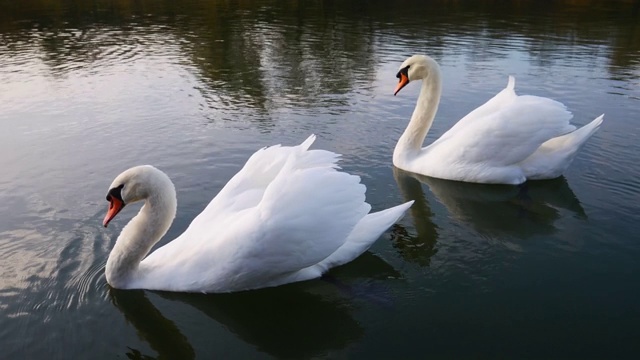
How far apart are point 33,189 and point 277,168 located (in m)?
3.65

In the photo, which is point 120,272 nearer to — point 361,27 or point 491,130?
point 491,130

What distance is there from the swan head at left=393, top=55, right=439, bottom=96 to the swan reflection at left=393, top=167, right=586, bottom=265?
4.79ft

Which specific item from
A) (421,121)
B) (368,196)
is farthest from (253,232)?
(421,121)

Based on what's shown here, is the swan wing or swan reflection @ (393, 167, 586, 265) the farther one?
the swan wing

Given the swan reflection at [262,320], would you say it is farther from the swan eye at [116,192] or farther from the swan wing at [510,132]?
the swan wing at [510,132]

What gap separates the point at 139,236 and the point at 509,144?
4.36m

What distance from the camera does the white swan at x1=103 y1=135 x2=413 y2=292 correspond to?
15.6ft

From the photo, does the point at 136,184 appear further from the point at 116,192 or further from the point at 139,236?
the point at 139,236

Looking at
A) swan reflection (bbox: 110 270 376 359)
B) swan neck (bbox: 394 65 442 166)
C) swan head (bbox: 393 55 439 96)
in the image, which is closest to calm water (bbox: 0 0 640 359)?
swan reflection (bbox: 110 270 376 359)

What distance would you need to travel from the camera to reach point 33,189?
7.55m

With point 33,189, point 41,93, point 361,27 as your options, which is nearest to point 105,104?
point 41,93

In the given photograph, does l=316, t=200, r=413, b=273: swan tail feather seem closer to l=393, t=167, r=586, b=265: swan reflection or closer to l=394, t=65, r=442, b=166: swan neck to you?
l=393, t=167, r=586, b=265: swan reflection

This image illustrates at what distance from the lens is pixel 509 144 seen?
7.13 meters

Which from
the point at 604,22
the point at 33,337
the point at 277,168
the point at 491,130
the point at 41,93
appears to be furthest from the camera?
the point at 604,22
